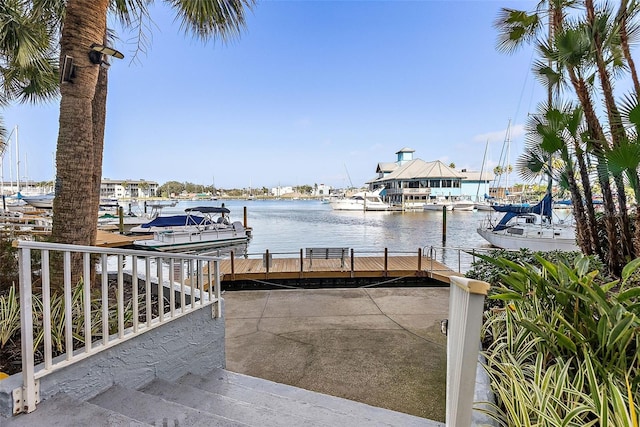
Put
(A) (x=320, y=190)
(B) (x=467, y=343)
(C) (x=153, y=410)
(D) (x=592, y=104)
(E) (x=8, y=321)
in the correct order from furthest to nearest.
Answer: (A) (x=320, y=190), (D) (x=592, y=104), (E) (x=8, y=321), (C) (x=153, y=410), (B) (x=467, y=343)

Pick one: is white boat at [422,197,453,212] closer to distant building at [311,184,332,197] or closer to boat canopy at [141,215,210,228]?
boat canopy at [141,215,210,228]

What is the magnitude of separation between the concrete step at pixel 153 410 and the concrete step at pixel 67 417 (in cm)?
19

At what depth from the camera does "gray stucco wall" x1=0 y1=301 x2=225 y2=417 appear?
6.31 feet

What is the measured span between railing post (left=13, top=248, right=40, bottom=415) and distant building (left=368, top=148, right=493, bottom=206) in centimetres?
5475

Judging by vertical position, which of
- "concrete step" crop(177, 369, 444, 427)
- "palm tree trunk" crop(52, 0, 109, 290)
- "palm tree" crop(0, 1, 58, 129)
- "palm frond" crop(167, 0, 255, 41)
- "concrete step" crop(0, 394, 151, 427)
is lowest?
"concrete step" crop(177, 369, 444, 427)

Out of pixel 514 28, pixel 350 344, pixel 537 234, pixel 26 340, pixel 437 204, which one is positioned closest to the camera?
pixel 26 340

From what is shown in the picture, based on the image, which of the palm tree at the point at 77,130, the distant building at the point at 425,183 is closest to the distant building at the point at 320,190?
the distant building at the point at 425,183

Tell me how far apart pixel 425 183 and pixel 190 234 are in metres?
47.5

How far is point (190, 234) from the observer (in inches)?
634

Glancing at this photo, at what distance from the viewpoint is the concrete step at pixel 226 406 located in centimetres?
221

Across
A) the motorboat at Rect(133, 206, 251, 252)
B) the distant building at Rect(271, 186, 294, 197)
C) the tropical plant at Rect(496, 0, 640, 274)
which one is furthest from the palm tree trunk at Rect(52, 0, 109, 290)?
the distant building at Rect(271, 186, 294, 197)

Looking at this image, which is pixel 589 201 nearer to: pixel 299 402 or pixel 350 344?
pixel 350 344

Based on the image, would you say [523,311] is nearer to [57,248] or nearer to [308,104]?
[57,248]

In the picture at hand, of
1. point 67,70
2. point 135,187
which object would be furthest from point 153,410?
point 135,187
